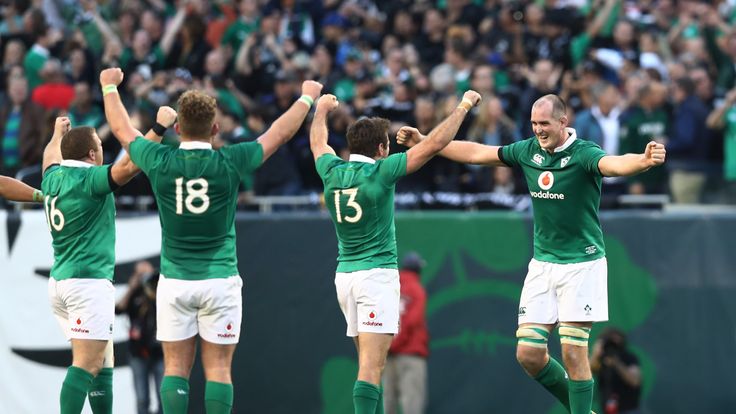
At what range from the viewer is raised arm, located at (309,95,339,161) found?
11.6m

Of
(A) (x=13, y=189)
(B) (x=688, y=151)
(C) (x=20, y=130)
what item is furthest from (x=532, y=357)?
(C) (x=20, y=130)

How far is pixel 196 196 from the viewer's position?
1022 cm

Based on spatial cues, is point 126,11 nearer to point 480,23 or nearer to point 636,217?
point 480,23

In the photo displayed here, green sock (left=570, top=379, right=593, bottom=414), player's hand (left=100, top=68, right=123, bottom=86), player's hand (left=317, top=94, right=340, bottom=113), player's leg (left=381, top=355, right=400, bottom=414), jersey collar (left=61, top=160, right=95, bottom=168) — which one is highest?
player's hand (left=100, top=68, right=123, bottom=86)

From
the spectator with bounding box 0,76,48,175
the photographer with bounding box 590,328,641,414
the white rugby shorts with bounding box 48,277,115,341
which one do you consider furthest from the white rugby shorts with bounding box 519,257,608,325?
the spectator with bounding box 0,76,48,175

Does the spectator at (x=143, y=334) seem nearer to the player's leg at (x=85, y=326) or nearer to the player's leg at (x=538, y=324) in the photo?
the player's leg at (x=85, y=326)

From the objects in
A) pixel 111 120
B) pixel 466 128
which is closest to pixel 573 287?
pixel 111 120

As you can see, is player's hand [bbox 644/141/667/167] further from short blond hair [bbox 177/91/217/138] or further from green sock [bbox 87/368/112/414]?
green sock [bbox 87/368/112/414]

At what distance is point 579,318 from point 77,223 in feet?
14.5

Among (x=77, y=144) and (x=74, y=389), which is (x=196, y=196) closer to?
(x=77, y=144)

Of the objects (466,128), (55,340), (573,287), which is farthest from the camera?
(466,128)

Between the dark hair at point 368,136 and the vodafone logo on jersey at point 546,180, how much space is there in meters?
1.40

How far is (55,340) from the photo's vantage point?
1659cm

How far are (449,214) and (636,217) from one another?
247 cm
